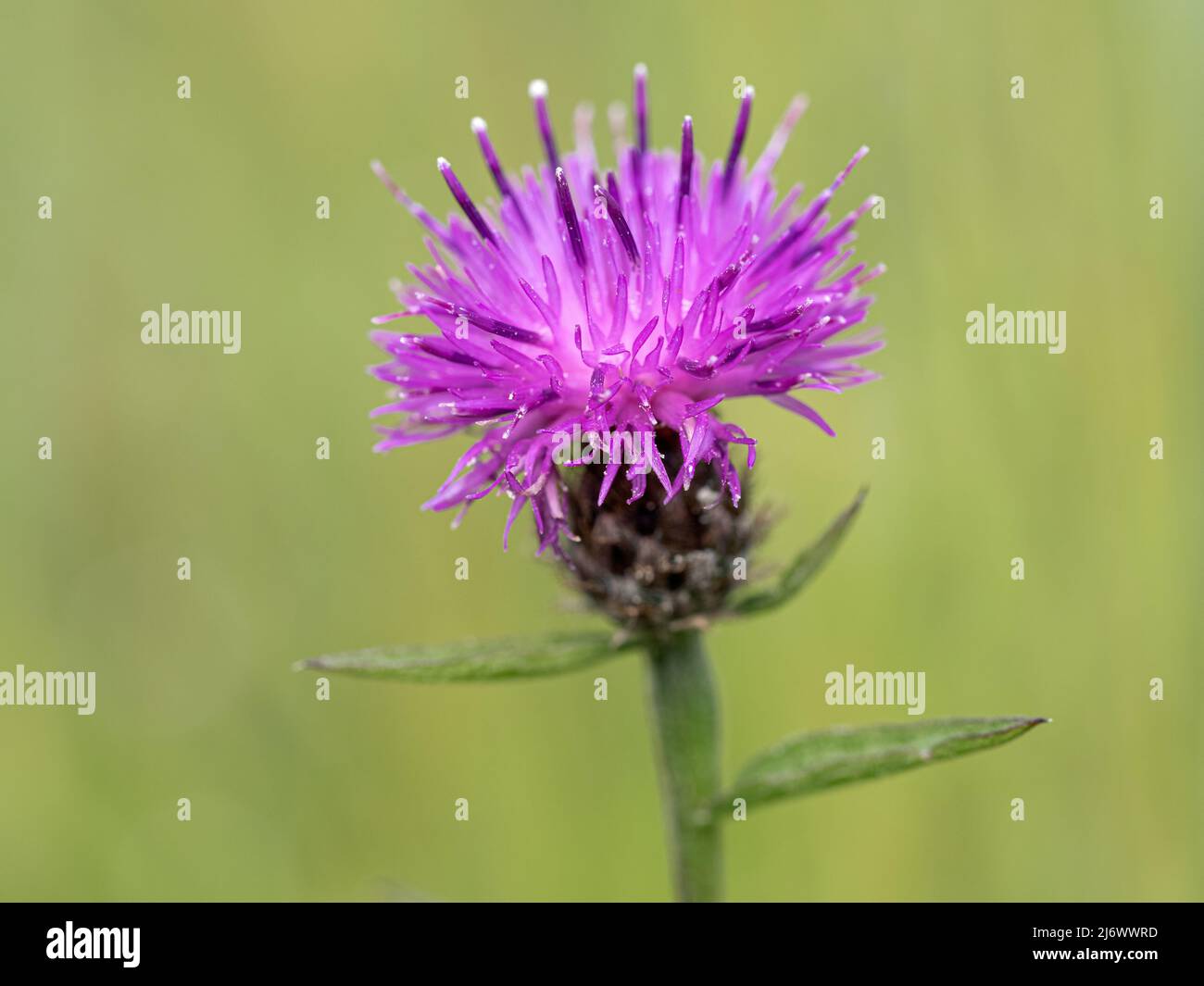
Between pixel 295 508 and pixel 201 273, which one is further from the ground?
pixel 201 273

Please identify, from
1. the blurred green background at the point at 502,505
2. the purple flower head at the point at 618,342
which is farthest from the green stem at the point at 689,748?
the blurred green background at the point at 502,505

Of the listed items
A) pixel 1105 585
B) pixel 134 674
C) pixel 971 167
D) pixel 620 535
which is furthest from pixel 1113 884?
pixel 134 674

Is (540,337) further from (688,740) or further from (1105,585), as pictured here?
(1105,585)

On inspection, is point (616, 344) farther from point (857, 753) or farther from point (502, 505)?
point (502, 505)

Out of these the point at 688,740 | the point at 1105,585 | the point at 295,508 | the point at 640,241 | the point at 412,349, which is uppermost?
the point at 640,241

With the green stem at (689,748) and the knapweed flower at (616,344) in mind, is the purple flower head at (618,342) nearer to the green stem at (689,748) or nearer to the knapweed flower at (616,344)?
the knapweed flower at (616,344)
